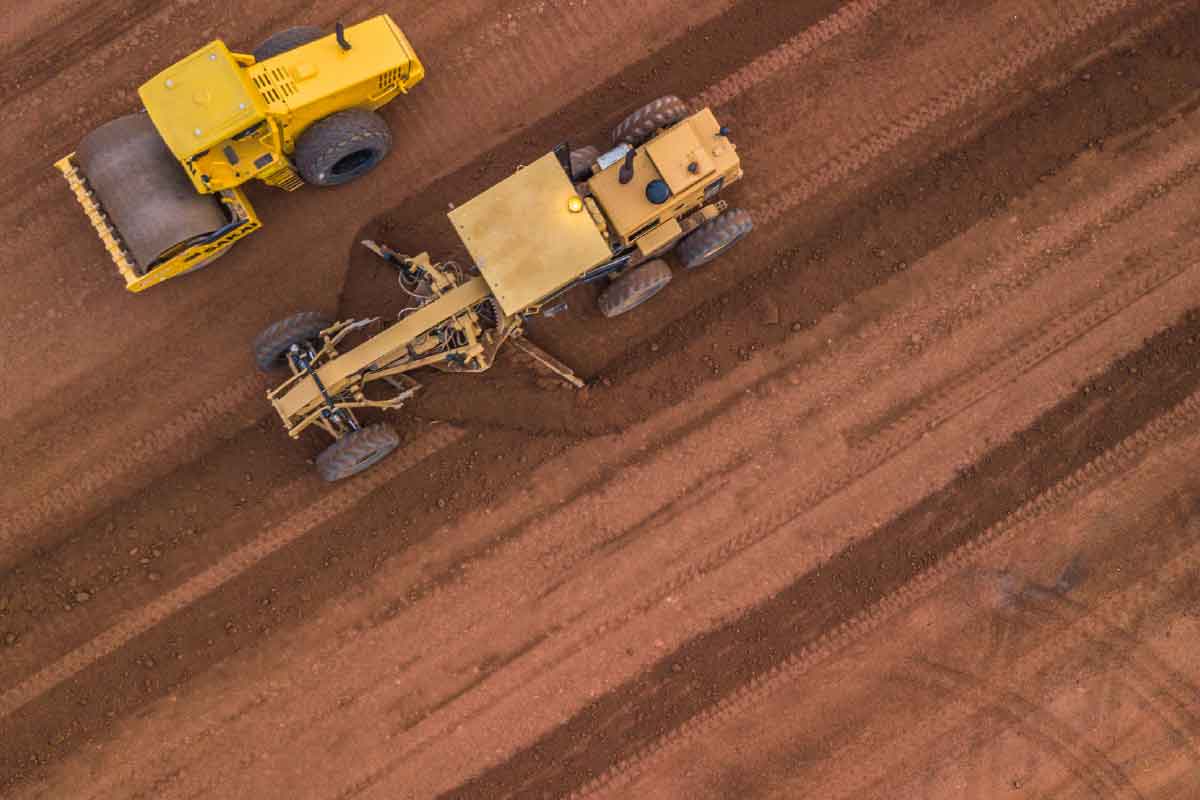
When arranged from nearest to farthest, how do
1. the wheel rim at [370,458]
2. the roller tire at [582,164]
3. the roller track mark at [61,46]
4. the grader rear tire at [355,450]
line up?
the roller tire at [582,164] < the grader rear tire at [355,450] < the wheel rim at [370,458] < the roller track mark at [61,46]

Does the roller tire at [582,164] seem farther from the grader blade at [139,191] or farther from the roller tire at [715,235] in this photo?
the grader blade at [139,191]

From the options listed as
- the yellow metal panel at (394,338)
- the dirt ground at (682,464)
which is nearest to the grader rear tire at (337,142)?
the dirt ground at (682,464)

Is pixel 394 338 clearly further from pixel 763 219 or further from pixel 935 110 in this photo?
pixel 935 110

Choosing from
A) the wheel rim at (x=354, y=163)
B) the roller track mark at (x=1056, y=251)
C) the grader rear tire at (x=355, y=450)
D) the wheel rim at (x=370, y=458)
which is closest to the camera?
the grader rear tire at (x=355, y=450)

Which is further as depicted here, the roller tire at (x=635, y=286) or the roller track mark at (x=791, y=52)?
the roller track mark at (x=791, y=52)

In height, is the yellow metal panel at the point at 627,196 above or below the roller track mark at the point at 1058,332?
above

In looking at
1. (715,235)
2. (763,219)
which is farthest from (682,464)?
(763,219)

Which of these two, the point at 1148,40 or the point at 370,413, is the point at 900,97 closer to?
the point at 1148,40
